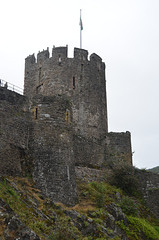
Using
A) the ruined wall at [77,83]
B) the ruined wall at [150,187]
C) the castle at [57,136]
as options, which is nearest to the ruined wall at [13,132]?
the castle at [57,136]

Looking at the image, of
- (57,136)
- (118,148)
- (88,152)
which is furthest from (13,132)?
(118,148)

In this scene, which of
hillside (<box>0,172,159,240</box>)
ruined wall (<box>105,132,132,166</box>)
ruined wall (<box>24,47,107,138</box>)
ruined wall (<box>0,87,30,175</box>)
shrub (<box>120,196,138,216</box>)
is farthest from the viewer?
ruined wall (<box>24,47,107,138</box>)

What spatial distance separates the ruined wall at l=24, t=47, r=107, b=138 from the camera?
86.4ft

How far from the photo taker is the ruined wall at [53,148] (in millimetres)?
16281

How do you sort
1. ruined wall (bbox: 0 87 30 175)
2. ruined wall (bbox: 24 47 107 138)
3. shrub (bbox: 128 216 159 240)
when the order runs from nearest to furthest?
ruined wall (bbox: 0 87 30 175) → shrub (bbox: 128 216 159 240) → ruined wall (bbox: 24 47 107 138)

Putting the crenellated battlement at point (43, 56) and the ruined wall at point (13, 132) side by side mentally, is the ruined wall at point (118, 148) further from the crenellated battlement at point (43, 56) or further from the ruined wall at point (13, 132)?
the ruined wall at point (13, 132)

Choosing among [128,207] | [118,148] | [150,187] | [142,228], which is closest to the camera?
[142,228]

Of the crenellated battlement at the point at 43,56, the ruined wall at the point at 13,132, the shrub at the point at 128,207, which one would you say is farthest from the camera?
the crenellated battlement at the point at 43,56

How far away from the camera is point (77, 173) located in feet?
66.1

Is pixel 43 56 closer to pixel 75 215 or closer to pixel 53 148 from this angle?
pixel 53 148

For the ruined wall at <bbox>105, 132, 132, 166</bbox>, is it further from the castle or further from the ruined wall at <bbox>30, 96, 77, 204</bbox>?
the ruined wall at <bbox>30, 96, 77, 204</bbox>

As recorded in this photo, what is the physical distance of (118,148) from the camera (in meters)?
26.0

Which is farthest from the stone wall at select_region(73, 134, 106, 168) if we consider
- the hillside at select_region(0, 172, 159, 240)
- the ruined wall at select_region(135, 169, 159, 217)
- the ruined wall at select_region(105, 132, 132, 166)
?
the ruined wall at select_region(135, 169, 159, 217)

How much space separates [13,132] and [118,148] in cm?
1138
